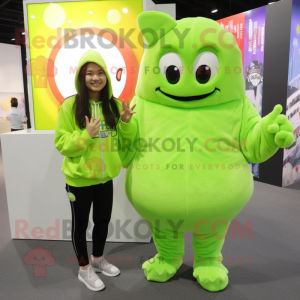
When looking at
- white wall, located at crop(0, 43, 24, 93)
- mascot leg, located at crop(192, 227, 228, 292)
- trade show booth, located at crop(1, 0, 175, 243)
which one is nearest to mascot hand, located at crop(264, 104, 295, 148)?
mascot leg, located at crop(192, 227, 228, 292)

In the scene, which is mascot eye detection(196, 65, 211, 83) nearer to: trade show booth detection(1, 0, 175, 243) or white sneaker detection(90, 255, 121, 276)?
trade show booth detection(1, 0, 175, 243)

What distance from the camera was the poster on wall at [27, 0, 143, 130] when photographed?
88.6 inches

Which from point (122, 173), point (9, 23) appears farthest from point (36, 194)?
point (9, 23)

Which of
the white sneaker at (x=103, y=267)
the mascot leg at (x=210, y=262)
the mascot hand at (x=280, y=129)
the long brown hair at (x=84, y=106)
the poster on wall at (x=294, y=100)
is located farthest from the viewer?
the poster on wall at (x=294, y=100)

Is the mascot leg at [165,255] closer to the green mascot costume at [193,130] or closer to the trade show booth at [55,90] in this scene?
the green mascot costume at [193,130]

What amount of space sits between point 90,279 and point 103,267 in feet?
0.53

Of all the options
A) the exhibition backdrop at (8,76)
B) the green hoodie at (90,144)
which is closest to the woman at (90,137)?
the green hoodie at (90,144)

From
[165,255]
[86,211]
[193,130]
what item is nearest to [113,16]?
[193,130]

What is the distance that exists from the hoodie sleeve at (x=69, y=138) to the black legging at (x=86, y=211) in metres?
0.23

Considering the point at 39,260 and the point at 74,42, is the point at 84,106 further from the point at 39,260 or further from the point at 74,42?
the point at 39,260

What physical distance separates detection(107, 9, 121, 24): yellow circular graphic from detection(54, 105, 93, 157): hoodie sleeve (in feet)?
3.48

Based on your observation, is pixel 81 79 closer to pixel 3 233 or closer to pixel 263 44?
pixel 3 233

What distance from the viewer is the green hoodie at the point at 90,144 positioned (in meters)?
1.51

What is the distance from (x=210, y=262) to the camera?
1731 millimetres
